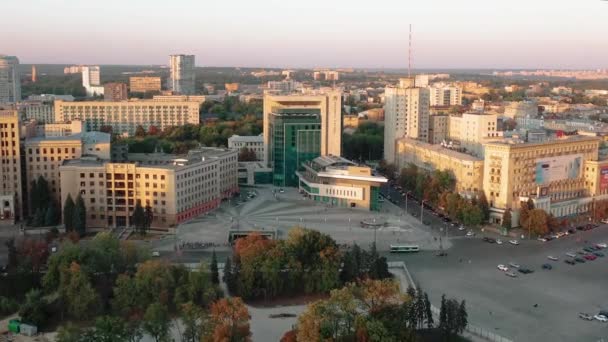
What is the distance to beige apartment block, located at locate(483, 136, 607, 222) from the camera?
1936cm

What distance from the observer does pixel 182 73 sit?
70500mm

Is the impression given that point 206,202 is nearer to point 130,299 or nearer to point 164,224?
point 164,224

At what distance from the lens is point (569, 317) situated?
40.0ft

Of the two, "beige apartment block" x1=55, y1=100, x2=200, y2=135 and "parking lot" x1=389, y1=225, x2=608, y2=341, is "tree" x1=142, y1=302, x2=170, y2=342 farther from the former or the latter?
"beige apartment block" x1=55, y1=100, x2=200, y2=135

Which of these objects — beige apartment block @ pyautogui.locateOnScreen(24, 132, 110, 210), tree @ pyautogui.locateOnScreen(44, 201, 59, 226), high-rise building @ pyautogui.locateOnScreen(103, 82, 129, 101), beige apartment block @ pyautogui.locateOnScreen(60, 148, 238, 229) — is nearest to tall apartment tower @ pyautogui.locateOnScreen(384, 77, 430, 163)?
beige apartment block @ pyautogui.locateOnScreen(60, 148, 238, 229)

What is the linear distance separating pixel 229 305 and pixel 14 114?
12134mm

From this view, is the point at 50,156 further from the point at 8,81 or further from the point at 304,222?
the point at 8,81

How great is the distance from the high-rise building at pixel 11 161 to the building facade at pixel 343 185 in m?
8.57

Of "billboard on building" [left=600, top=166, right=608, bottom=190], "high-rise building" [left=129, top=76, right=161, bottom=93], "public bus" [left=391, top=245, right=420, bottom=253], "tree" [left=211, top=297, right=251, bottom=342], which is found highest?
"high-rise building" [left=129, top=76, right=161, bottom=93]

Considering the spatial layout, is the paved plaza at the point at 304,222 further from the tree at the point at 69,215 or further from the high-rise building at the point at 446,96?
the high-rise building at the point at 446,96

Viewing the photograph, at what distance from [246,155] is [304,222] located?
882 centimetres

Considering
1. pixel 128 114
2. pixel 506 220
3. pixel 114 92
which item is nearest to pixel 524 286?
pixel 506 220

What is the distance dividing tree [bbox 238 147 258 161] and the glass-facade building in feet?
8.85

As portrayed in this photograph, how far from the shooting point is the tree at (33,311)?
1159cm
